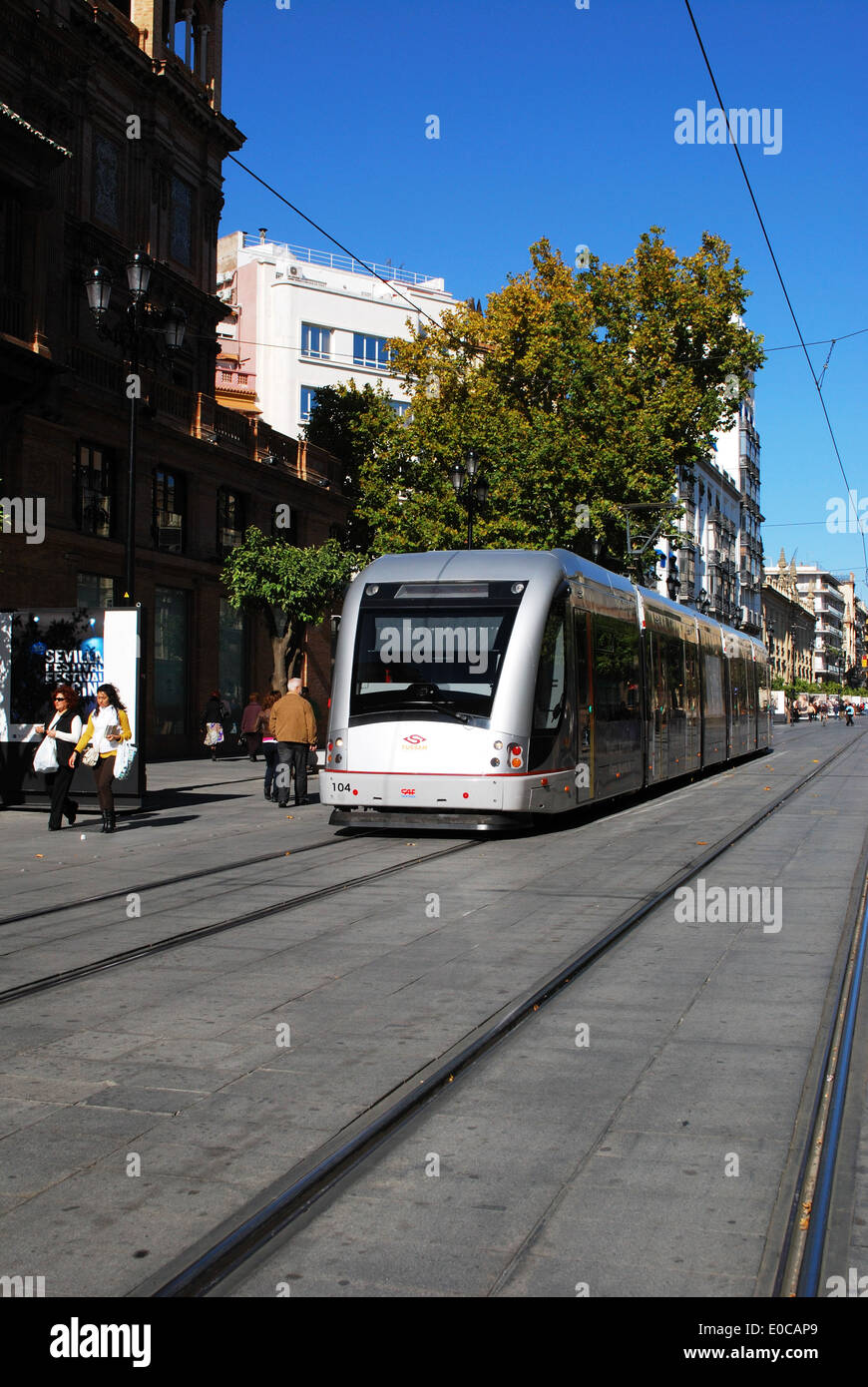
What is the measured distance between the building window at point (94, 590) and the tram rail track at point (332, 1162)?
2130 centimetres

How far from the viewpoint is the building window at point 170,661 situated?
30.3 m

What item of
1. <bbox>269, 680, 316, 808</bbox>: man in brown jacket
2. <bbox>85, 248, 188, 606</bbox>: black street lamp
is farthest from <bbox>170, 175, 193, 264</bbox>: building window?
<bbox>269, 680, 316, 808</bbox>: man in brown jacket

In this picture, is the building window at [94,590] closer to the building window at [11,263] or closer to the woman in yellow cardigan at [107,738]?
the building window at [11,263]

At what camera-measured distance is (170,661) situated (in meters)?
31.0

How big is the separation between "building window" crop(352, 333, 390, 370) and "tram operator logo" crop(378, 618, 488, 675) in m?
45.3

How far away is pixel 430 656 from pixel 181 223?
2269 centimetres

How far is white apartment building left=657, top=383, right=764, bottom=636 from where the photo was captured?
84000 millimetres

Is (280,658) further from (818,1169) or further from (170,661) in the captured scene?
(818,1169)

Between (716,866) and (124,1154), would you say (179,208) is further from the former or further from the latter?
(124,1154)

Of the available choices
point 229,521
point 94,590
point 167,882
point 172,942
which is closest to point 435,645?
point 167,882

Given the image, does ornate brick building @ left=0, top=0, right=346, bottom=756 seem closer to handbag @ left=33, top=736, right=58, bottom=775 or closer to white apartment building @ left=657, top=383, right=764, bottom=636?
handbag @ left=33, top=736, right=58, bottom=775

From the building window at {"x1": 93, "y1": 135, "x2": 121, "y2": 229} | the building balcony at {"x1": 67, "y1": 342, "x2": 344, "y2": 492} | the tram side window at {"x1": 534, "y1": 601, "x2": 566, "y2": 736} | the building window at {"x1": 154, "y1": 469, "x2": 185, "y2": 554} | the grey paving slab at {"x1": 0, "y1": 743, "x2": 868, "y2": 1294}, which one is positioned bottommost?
the grey paving slab at {"x1": 0, "y1": 743, "x2": 868, "y2": 1294}

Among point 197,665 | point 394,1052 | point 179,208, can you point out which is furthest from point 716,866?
point 179,208

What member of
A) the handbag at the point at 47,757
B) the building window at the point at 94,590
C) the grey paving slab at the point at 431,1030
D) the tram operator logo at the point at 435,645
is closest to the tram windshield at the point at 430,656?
the tram operator logo at the point at 435,645
